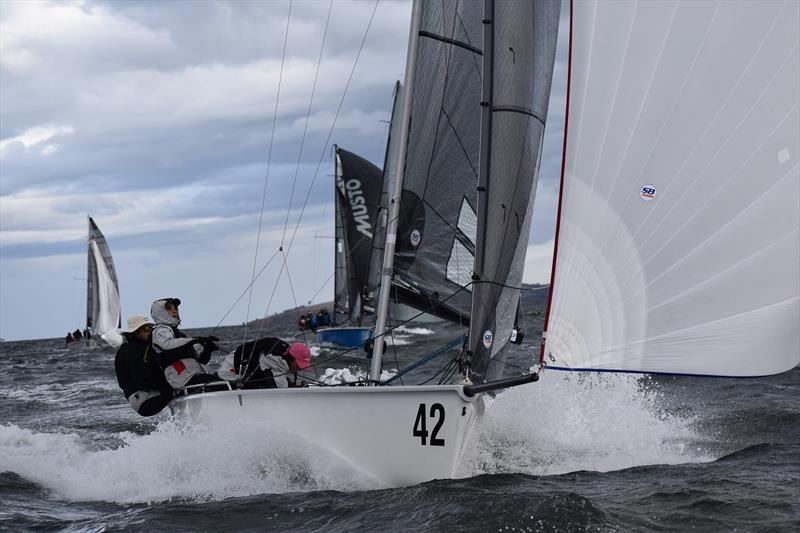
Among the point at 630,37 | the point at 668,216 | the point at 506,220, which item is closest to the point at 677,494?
the point at 668,216

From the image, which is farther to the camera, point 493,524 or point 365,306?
point 365,306

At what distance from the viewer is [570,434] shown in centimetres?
798

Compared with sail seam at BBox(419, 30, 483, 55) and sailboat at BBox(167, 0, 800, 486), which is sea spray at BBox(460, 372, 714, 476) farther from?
sail seam at BBox(419, 30, 483, 55)

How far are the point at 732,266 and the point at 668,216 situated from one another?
17.0 inches

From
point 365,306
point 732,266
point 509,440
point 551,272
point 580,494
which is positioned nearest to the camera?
point 732,266

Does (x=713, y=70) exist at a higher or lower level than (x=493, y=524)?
higher

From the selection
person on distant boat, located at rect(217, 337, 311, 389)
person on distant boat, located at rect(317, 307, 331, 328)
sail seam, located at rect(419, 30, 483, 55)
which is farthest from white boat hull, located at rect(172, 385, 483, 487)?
person on distant boat, located at rect(317, 307, 331, 328)

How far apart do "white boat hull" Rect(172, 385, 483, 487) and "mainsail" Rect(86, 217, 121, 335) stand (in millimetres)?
31025

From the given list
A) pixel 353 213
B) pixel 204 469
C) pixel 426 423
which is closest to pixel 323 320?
pixel 353 213

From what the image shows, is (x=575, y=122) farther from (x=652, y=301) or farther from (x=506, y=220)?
(x=506, y=220)

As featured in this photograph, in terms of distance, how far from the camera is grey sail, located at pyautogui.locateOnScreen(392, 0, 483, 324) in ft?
24.7

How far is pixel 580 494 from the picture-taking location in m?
5.92

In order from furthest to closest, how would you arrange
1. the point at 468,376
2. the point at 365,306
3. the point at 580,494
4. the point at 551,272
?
the point at 365,306
the point at 468,376
the point at 580,494
the point at 551,272

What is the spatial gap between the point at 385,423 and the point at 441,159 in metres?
2.47
